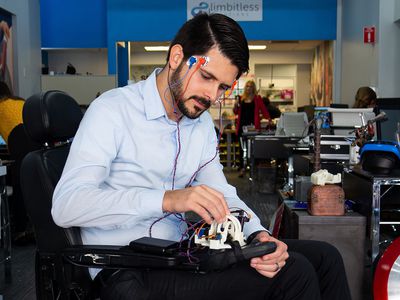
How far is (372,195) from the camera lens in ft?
6.91

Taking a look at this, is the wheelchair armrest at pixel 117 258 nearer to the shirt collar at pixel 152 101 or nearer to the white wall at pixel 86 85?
the shirt collar at pixel 152 101

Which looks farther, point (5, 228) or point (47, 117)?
point (5, 228)

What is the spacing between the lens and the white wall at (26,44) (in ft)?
28.8

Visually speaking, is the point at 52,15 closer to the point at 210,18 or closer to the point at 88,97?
the point at 88,97

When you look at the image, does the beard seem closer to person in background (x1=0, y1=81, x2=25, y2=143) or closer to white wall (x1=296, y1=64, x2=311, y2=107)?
person in background (x1=0, y1=81, x2=25, y2=143)

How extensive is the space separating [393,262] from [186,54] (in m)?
1.11

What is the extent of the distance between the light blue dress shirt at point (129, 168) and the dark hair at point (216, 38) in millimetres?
202

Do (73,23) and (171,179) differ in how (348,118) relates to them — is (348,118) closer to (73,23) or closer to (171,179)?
(171,179)

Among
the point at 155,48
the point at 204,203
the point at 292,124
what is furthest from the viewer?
the point at 155,48

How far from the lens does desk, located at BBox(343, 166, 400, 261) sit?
6.82ft

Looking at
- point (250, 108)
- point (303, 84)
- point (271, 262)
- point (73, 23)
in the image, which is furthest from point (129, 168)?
point (303, 84)

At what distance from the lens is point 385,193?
2387mm

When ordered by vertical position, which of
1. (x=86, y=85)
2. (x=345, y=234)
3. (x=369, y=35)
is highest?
(x=369, y=35)

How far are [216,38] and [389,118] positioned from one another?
5.04 feet
